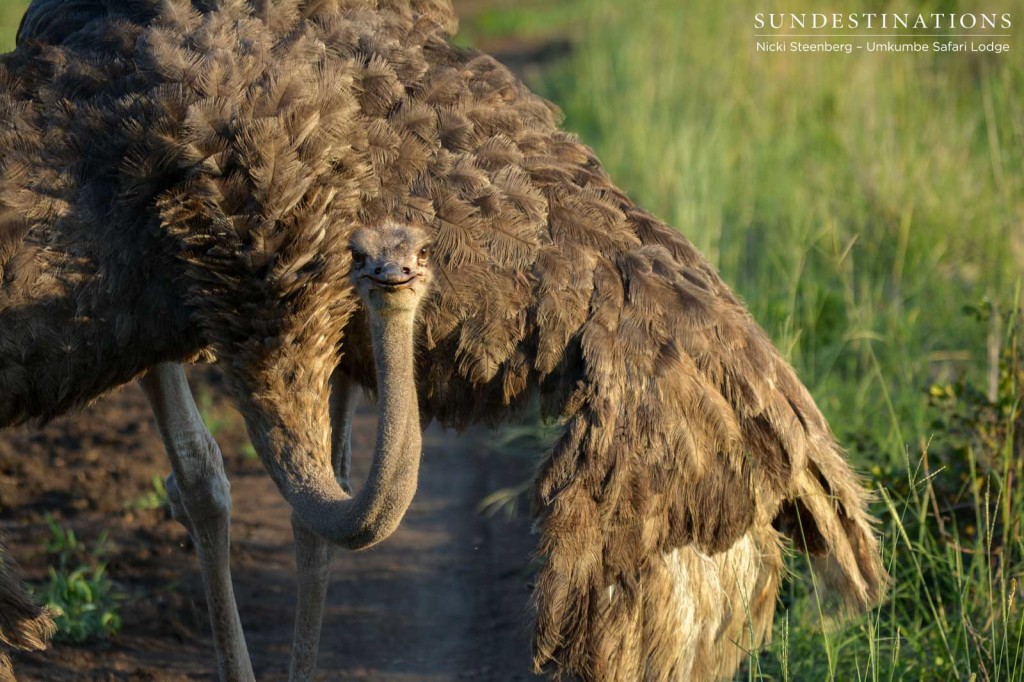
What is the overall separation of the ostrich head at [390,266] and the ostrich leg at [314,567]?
1.24 metres

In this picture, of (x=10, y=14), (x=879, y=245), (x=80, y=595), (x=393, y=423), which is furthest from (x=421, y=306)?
(x=10, y=14)

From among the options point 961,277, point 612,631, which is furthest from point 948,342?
point 612,631

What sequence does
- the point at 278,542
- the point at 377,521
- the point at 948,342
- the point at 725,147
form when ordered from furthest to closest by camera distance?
the point at 725,147 → the point at 948,342 → the point at 278,542 → the point at 377,521

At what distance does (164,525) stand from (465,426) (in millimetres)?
1912

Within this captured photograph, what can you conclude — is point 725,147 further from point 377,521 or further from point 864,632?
point 377,521

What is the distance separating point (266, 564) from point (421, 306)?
194cm

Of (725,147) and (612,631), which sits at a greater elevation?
(725,147)

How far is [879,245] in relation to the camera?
642 centimetres

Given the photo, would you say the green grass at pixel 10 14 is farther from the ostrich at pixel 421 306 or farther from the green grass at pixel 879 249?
the ostrich at pixel 421 306

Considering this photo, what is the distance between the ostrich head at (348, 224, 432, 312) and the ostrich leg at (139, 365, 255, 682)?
56.0 inches

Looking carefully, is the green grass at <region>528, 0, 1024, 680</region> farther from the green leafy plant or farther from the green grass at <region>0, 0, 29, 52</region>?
the green grass at <region>0, 0, 29, 52</region>

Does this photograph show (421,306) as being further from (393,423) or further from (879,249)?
(879,249)

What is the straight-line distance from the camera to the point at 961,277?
20.2 feet

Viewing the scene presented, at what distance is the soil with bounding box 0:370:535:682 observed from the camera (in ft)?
14.5
